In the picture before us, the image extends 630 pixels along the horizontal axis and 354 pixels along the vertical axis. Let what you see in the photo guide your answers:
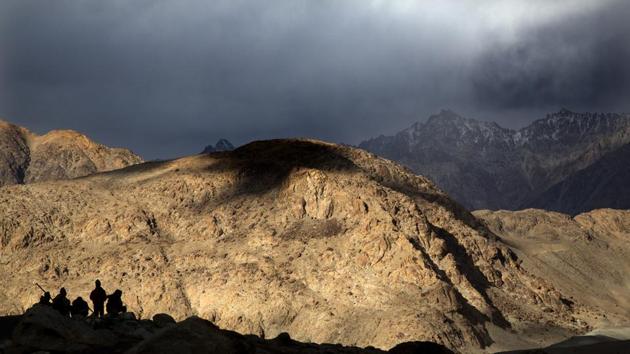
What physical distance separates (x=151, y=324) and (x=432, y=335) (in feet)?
97.0

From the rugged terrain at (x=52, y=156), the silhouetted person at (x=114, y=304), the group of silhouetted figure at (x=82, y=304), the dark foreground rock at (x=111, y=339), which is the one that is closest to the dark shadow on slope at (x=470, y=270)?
the silhouetted person at (x=114, y=304)

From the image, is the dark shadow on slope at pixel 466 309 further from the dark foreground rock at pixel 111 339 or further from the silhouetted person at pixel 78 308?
the dark foreground rock at pixel 111 339

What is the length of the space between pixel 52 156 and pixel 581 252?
4923 inches

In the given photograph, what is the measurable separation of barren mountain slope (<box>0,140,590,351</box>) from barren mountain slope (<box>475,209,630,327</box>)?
28.2 feet

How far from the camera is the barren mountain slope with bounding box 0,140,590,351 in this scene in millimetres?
59281

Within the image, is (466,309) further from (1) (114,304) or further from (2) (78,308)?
(2) (78,308)

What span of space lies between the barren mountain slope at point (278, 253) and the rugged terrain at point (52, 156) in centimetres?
8281

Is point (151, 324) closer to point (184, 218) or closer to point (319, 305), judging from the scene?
point (319, 305)

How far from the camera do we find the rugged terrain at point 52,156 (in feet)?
548

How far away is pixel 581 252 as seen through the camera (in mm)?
113188

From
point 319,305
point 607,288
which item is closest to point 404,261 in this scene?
point 319,305

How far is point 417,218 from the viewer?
73.6 m

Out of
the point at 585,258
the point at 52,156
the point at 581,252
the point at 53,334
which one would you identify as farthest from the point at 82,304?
the point at 52,156

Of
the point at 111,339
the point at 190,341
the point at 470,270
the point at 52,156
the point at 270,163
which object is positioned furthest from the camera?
the point at 52,156
